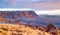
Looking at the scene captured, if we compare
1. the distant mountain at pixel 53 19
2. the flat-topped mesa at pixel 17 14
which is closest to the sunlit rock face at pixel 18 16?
the flat-topped mesa at pixel 17 14

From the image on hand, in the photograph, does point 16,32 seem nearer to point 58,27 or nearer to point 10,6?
point 10,6

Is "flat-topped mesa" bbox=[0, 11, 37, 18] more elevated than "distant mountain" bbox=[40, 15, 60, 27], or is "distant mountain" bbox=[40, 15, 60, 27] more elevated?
"flat-topped mesa" bbox=[0, 11, 37, 18]

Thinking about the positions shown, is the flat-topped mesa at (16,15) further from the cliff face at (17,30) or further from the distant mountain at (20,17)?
the cliff face at (17,30)

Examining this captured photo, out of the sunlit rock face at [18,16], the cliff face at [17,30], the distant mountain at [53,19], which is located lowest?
the cliff face at [17,30]

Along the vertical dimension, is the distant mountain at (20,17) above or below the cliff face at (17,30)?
above

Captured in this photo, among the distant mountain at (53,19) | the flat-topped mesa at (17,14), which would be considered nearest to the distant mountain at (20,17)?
the flat-topped mesa at (17,14)

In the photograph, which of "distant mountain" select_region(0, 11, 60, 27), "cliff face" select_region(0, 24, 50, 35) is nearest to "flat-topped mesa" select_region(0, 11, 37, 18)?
"distant mountain" select_region(0, 11, 60, 27)

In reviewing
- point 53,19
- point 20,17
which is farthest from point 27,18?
point 53,19

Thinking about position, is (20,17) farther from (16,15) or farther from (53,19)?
(53,19)

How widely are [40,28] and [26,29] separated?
0.66 ft

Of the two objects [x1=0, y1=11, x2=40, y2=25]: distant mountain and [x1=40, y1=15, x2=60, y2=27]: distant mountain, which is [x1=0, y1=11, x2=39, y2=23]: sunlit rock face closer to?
[x1=0, y1=11, x2=40, y2=25]: distant mountain

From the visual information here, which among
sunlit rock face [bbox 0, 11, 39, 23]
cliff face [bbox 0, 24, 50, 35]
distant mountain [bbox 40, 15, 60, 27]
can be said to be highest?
sunlit rock face [bbox 0, 11, 39, 23]

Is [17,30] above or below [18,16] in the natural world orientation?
below

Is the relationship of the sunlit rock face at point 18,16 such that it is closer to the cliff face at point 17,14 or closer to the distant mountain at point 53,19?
the cliff face at point 17,14
